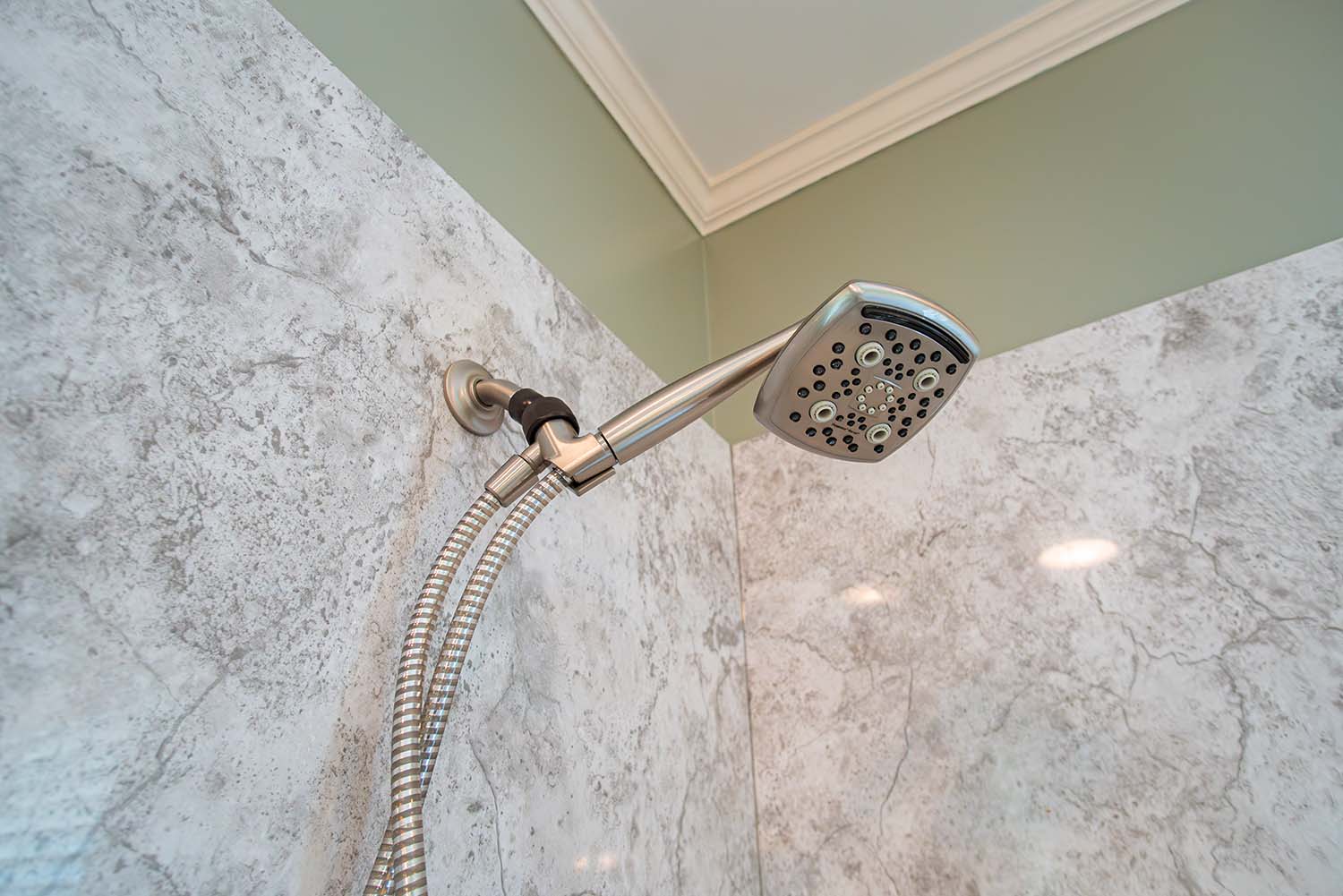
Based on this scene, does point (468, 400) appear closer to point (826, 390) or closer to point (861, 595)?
point (826, 390)

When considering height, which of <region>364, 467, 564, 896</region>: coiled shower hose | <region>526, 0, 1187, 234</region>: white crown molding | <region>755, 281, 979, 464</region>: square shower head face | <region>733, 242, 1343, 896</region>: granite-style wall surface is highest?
<region>364, 467, 564, 896</region>: coiled shower hose

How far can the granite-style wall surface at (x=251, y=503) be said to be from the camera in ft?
1.19

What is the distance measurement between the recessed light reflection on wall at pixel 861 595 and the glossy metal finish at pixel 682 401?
17.2 inches

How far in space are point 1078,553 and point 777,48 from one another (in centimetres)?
79

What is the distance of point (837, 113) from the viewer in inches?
47.3

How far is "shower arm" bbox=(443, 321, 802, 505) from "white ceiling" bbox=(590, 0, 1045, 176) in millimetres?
726

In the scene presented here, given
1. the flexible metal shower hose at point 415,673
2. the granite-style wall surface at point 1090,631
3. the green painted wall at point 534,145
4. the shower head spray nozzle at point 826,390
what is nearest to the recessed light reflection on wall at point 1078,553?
the granite-style wall surface at point 1090,631

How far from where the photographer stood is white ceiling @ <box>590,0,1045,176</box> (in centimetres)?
107

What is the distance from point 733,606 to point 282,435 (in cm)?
61

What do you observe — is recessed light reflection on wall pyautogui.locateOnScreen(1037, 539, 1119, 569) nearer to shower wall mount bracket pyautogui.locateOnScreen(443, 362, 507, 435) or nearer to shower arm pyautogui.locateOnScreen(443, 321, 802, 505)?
shower arm pyautogui.locateOnScreen(443, 321, 802, 505)

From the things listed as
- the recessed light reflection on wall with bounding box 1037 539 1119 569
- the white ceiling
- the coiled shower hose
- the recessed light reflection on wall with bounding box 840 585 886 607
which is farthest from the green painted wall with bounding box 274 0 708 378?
the recessed light reflection on wall with bounding box 1037 539 1119 569

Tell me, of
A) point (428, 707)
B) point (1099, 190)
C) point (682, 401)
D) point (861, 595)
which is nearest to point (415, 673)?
point (428, 707)

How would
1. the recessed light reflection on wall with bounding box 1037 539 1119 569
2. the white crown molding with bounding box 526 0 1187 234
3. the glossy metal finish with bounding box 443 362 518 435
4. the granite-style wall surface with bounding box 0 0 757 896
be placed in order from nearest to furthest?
the granite-style wall surface with bounding box 0 0 757 896
the glossy metal finish with bounding box 443 362 518 435
the recessed light reflection on wall with bounding box 1037 539 1119 569
the white crown molding with bounding box 526 0 1187 234

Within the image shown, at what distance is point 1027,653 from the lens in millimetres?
789
